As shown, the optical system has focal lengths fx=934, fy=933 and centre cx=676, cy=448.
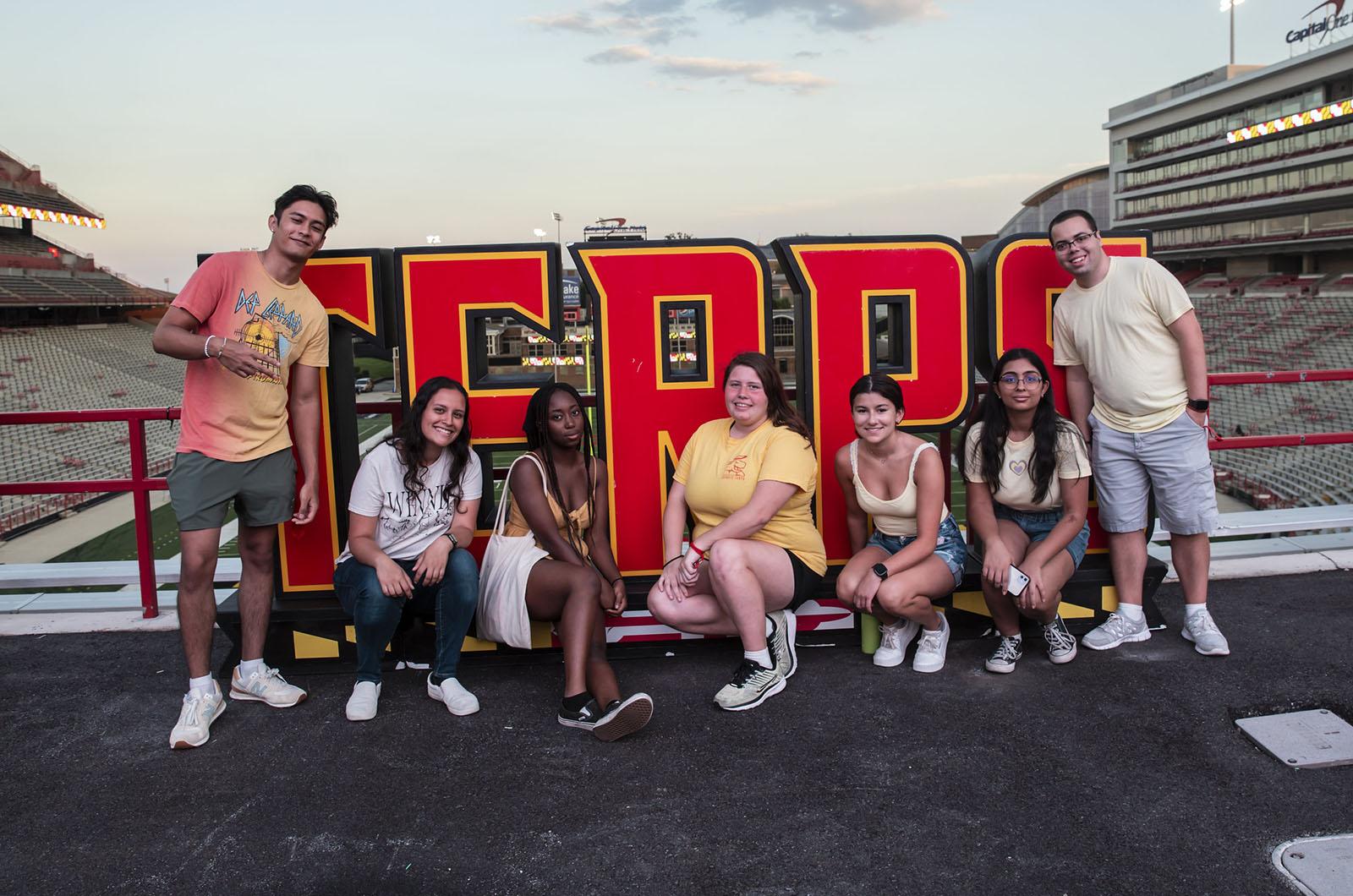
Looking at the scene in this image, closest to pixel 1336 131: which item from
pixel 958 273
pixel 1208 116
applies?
pixel 1208 116

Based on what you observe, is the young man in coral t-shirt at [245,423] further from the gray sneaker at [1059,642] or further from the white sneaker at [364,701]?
the gray sneaker at [1059,642]

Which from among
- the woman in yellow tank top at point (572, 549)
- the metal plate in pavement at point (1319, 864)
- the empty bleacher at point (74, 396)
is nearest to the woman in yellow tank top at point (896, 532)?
the woman in yellow tank top at point (572, 549)

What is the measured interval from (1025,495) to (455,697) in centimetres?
251

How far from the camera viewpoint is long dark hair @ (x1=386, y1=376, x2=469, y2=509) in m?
3.82

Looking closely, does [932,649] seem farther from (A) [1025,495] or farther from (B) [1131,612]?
(B) [1131,612]

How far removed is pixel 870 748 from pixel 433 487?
6.58 feet

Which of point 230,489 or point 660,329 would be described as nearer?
point 230,489

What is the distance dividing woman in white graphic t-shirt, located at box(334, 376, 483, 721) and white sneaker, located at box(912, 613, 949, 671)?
1.85 meters

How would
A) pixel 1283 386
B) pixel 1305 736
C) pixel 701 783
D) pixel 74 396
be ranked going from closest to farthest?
pixel 701 783 < pixel 1305 736 < pixel 1283 386 < pixel 74 396

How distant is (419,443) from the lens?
3.84 metres

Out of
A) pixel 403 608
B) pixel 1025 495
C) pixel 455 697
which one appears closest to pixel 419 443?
pixel 403 608

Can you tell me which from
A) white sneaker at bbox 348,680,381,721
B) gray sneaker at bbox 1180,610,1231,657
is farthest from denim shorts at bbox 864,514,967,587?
white sneaker at bbox 348,680,381,721

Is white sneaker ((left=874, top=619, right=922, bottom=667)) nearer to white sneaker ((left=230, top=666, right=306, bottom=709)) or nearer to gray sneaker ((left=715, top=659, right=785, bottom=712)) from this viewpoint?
gray sneaker ((left=715, top=659, right=785, bottom=712))

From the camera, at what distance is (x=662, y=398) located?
176 inches
